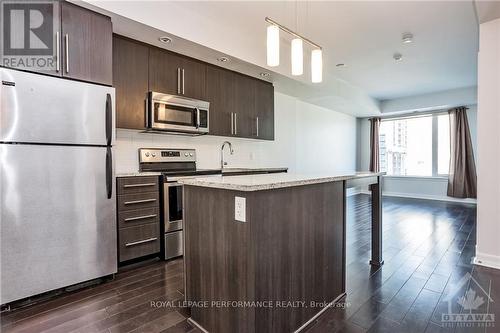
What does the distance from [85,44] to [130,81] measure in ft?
1.88

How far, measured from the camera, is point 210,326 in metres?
1.67

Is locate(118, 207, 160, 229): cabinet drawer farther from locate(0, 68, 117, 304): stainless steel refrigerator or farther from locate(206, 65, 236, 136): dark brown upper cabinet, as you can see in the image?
locate(206, 65, 236, 136): dark brown upper cabinet

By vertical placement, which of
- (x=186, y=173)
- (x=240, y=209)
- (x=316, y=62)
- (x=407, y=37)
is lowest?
(x=240, y=209)

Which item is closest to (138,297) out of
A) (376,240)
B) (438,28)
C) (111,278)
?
(111,278)

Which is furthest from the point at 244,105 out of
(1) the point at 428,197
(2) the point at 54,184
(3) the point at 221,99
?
(1) the point at 428,197

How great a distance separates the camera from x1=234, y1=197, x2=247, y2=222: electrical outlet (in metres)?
1.43

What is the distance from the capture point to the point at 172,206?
298 centimetres

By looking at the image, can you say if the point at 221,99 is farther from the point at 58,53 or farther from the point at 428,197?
the point at 428,197

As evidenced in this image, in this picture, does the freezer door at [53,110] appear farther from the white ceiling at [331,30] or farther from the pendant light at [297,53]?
the pendant light at [297,53]

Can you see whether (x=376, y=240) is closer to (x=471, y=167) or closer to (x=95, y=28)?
(x=95, y=28)

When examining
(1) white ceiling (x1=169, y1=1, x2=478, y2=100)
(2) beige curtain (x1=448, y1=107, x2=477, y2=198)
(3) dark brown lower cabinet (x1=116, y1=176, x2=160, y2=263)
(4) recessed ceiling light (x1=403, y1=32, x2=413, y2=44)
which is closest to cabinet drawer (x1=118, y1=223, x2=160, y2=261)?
(3) dark brown lower cabinet (x1=116, y1=176, x2=160, y2=263)

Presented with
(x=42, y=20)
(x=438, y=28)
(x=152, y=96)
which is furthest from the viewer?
(x=438, y=28)

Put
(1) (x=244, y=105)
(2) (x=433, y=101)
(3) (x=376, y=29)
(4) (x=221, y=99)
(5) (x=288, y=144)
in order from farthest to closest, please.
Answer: (2) (x=433, y=101)
(5) (x=288, y=144)
(1) (x=244, y=105)
(4) (x=221, y=99)
(3) (x=376, y=29)

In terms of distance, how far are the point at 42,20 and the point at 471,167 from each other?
784 centimetres
